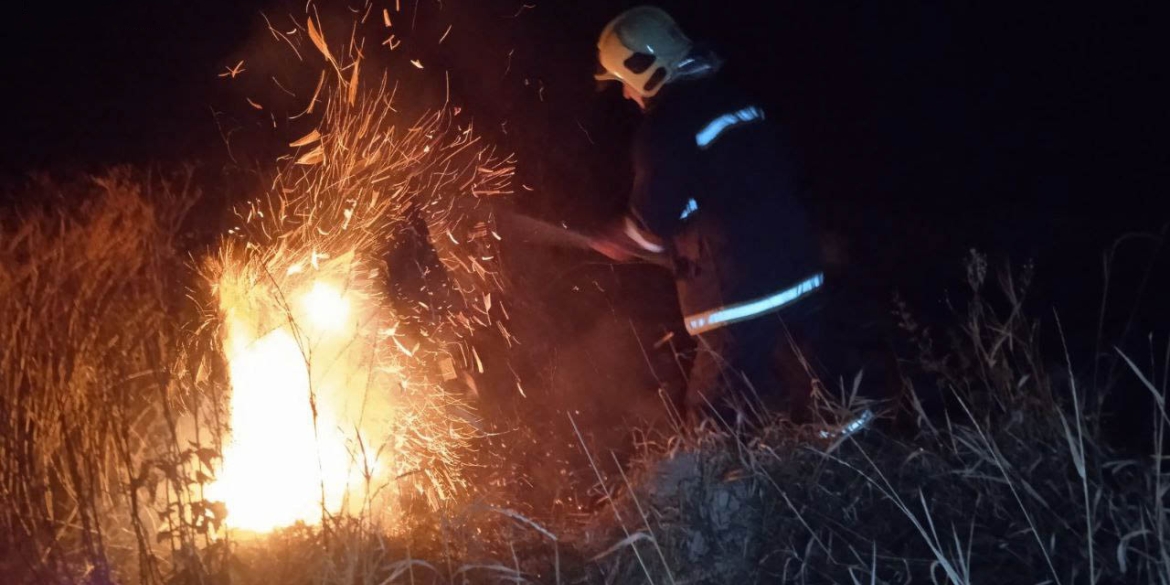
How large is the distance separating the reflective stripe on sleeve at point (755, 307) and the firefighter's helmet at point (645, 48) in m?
1.01

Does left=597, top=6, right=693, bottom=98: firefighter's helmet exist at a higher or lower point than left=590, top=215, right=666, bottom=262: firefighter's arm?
higher

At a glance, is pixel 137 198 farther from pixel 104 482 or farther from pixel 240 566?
pixel 240 566

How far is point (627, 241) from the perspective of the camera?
4.73 meters

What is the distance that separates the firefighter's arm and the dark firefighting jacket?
50 mm

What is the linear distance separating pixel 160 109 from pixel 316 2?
6.08 feet

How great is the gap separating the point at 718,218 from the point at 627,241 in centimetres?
42

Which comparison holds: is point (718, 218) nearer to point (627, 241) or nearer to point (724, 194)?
point (724, 194)

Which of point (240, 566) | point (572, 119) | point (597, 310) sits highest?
point (572, 119)

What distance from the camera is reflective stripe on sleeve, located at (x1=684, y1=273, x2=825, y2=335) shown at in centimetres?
458

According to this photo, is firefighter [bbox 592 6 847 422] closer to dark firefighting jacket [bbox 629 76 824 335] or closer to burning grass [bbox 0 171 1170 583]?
dark firefighting jacket [bbox 629 76 824 335]

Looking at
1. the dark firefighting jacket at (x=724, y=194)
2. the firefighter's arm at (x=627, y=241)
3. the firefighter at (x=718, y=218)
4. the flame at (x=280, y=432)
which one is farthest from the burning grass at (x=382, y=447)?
the firefighter's arm at (x=627, y=241)

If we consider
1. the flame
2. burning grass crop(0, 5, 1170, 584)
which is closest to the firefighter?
burning grass crop(0, 5, 1170, 584)

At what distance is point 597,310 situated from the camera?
20.9ft

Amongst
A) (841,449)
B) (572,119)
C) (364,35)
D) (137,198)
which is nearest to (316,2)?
(364,35)
